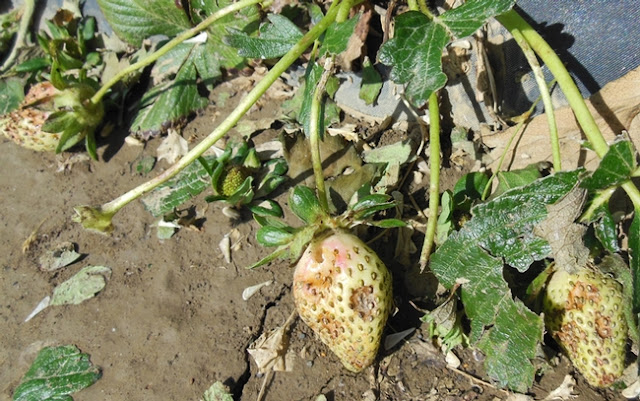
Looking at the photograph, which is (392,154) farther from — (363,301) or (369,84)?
(363,301)

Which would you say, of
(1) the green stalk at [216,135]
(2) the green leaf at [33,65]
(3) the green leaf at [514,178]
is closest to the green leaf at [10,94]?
(2) the green leaf at [33,65]

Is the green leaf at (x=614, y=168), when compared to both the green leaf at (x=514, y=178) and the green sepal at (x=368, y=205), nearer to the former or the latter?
the green leaf at (x=514, y=178)

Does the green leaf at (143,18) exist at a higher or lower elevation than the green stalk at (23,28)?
higher

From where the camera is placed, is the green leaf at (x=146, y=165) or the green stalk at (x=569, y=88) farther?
the green leaf at (x=146, y=165)

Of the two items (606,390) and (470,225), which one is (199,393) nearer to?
(470,225)

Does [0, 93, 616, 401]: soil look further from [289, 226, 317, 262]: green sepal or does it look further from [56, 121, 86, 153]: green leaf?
[289, 226, 317, 262]: green sepal

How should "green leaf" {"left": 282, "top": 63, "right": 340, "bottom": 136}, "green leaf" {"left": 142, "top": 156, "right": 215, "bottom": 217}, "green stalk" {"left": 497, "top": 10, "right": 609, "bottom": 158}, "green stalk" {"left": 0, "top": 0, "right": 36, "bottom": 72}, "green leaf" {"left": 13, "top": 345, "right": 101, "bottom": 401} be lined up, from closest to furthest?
"green stalk" {"left": 497, "top": 10, "right": 609, "bottom": 158}, "green leaf" {"left": 282, "top": 63, "right": 340, "bottom": 136}, "green leaf" {"left": 13, "top": 345, "right": 101, "bottom": 401}, "green leaf" {"left": 142, "top": 156, "right": 215, "bottom": 217}, "green stalk" {"left": 0, "top": 0, "right": 36, "bottom": 72}

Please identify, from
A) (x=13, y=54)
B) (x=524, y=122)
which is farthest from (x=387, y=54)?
(x=13, y=54)

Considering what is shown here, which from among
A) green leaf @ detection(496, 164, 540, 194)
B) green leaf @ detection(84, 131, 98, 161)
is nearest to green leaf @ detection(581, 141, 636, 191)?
green leaf @ detection(496, 164, 540, 194)
